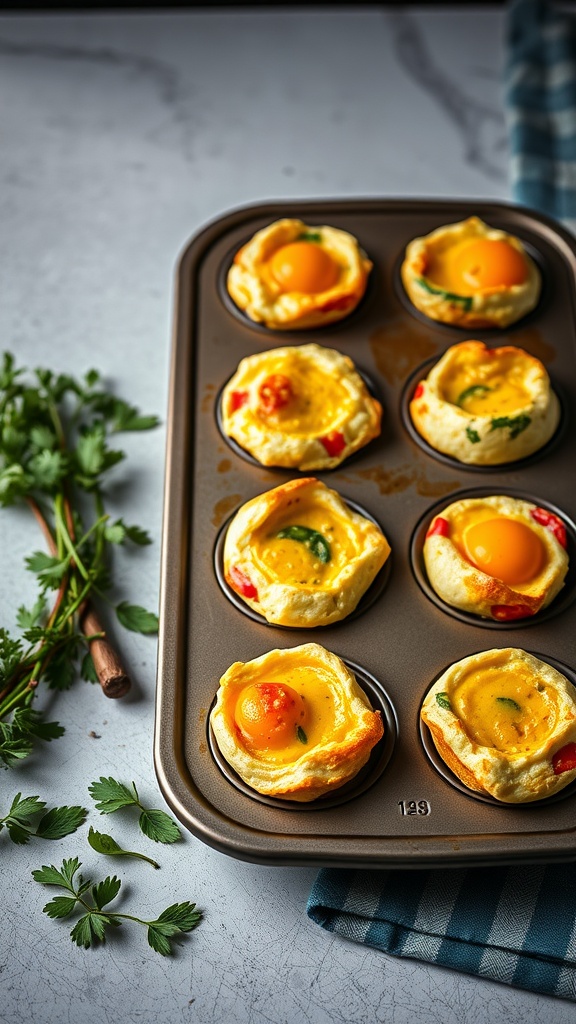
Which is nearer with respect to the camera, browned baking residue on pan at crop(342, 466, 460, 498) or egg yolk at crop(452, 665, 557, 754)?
egg yolk at crop(452, 665, 557, 754)

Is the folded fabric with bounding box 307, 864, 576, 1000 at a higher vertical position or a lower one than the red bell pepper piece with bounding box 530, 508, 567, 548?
lower

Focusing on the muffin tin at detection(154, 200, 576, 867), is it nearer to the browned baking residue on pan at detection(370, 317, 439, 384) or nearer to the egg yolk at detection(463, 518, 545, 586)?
the browned baking residue on pan at detection(370, 317, 439, 384)

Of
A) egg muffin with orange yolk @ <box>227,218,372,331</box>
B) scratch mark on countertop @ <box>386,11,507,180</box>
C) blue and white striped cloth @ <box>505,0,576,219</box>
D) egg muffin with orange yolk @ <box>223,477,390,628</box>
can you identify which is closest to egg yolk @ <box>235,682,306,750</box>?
egg muffin with orange yolk @ <box>223,477,390,628</box>

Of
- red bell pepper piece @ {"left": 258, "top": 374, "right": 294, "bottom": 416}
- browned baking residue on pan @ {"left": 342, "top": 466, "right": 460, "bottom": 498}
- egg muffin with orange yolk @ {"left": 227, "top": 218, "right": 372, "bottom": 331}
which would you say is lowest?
browned baking residue on pan @ {"left": 342, "top": 466, "right": 460, "bottom": 498}

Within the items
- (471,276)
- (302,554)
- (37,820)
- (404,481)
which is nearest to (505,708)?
(302,554)

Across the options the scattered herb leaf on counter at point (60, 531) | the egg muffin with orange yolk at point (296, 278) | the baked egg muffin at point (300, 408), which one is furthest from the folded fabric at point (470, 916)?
the egg muffin with orange yolk at point (296, 278)

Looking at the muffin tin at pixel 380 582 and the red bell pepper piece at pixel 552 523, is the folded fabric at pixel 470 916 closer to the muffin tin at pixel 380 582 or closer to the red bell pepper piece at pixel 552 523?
the muffin tin at pixel 380 582

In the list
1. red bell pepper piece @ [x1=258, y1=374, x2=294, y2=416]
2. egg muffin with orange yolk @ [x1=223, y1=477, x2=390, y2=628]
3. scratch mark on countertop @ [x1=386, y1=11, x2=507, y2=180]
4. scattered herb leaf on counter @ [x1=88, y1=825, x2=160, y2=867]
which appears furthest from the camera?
scratch mark on countertop @ [x1=386, y1=11, x2=507, y2=180]

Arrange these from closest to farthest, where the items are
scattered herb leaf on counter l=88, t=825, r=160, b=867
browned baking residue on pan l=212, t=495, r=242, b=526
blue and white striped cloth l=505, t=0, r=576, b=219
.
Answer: scattered herb leaf on counter l=88, t=825, r=160, b=867 < browned baking residue on pan l=212, t=495, r=242, b=526 < blue and white striped cloth l=505, t=0, r=576, b=219
